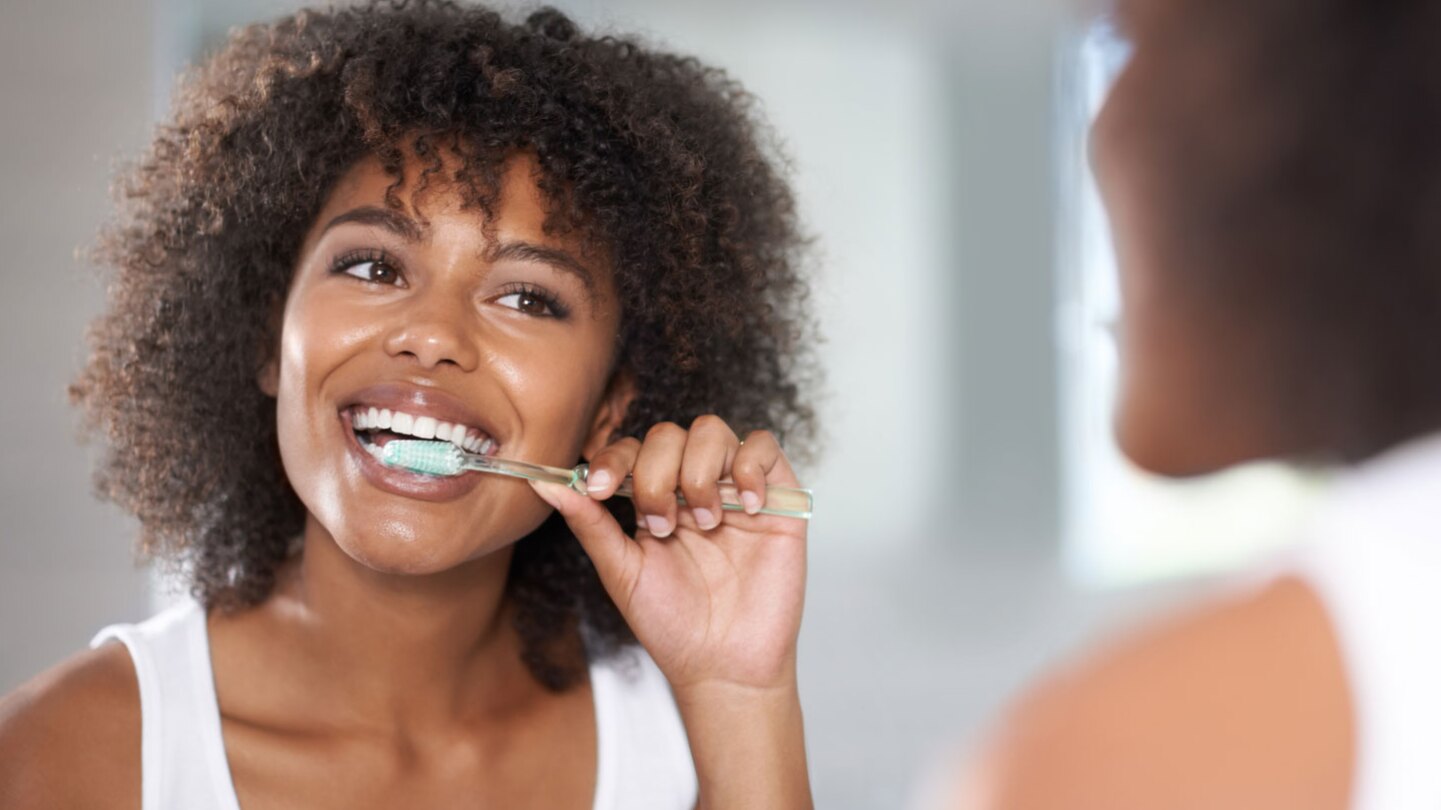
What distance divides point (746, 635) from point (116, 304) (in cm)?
76

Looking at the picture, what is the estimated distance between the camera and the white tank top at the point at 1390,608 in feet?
1.36

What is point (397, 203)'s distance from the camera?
3.64 ft

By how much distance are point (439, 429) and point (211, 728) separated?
327 mm

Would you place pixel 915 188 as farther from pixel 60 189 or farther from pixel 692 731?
pixel 692 731

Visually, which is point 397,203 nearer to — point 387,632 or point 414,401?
point 414,401

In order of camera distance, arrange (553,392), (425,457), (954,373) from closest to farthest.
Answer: (425,457) < (553,392) < (954,373)

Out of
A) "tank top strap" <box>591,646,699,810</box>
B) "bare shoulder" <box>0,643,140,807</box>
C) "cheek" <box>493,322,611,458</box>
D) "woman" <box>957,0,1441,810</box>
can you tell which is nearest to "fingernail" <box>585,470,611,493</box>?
Result: "cheek" <box>493,322,611,458</box>

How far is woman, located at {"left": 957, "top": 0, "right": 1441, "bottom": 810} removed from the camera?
1.35 feet

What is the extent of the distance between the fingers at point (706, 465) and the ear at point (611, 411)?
0.71ft

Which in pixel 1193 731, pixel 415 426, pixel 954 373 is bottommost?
pixel 1193 731

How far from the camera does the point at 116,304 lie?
1.37 meters

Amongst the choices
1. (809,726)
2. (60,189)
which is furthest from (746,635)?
(809,726)

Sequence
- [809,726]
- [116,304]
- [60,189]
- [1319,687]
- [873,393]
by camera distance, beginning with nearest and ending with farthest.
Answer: [1319,687] < [116,304] < [60,189] < [809,726] < [873,393]

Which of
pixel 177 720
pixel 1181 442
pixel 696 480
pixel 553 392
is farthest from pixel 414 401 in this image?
pixel 1181 442
